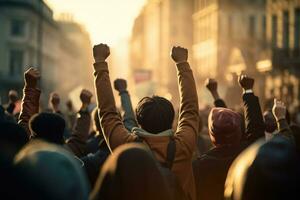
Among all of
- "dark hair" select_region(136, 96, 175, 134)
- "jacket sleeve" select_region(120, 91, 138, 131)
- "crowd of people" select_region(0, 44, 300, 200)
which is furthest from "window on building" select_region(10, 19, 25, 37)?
"dark hair" select_region(136, 96, 175, 134)

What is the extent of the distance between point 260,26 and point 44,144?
80.4 metres

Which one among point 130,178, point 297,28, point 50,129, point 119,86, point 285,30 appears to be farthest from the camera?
point 285,30

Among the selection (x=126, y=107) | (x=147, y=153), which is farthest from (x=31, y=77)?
(x=147, y=153)

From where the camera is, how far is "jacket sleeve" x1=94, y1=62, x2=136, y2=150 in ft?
15.3

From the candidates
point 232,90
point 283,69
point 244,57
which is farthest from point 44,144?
point 244,57

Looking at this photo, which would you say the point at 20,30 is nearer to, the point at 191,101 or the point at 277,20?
the point at 277,20

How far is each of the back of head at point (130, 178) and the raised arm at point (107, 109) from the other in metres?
1.19

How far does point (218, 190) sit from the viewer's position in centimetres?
A: 538

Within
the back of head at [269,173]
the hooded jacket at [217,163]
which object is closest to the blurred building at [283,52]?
the hooded jacket at [217,163]

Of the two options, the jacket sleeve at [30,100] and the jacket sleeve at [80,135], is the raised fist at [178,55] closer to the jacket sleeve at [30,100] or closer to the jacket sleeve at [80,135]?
the jacket sleeve at [30,100]

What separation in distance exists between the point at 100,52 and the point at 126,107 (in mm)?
955

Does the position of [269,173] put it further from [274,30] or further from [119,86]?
[274,30]

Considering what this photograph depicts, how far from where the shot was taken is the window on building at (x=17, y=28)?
216 ft

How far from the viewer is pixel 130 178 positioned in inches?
132
